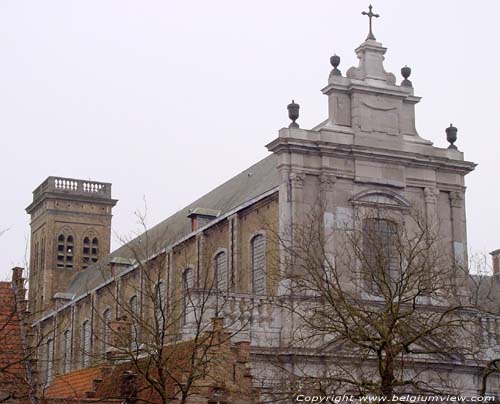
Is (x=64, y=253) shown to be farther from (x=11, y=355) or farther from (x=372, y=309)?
(x=11, y=355)

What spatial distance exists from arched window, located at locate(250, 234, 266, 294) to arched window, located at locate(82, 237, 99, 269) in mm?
32785

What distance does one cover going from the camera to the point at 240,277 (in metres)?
35.4

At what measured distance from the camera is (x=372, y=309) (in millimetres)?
25156

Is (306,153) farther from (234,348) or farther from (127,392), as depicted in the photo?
(127,392)

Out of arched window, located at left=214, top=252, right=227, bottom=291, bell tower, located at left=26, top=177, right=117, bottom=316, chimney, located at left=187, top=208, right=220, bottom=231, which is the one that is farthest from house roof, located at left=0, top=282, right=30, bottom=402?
bell tower, located at left=26, top=177, right=117, bottom=316

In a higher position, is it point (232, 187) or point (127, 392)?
point (232, 187)

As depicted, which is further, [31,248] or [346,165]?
[31,248]

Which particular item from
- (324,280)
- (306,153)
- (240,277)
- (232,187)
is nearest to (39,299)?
(232,187)

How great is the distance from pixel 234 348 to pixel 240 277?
38.9ft

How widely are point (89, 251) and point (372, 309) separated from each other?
43387 mm

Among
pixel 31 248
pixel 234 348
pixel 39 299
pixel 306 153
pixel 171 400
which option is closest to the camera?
pixel 171 400

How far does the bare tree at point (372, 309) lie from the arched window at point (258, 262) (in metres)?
2.89

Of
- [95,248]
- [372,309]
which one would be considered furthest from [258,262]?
[95,248]

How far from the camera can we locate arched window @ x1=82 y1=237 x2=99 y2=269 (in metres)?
66.5
